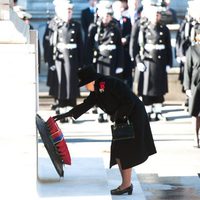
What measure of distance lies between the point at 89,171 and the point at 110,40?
668cm

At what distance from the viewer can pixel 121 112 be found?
37.6 feet

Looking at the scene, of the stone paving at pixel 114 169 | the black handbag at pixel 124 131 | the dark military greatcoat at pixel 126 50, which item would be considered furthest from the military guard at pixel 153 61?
the black handbag at pixel 124 131

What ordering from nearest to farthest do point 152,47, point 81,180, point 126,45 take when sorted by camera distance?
point 81,180
point 152,47
point 126,45

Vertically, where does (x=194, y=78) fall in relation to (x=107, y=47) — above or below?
above

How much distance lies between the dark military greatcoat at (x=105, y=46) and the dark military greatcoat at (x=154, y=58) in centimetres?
38

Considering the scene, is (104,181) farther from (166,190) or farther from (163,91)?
(163,91)

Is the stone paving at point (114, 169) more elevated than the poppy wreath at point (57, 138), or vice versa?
the poppy wreath at point (57, 138)

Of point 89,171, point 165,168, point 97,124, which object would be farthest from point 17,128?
point 97,124

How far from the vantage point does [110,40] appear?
18.7m

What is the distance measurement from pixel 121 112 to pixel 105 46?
290 inches

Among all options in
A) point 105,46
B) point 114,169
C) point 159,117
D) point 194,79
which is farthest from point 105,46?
point 114,169

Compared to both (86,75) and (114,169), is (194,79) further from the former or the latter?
(86,75)

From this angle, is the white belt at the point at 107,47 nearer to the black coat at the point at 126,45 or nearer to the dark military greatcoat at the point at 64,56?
the dark military greatcoat at the point at 64,56

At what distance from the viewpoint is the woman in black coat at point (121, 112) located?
11.3 metres
